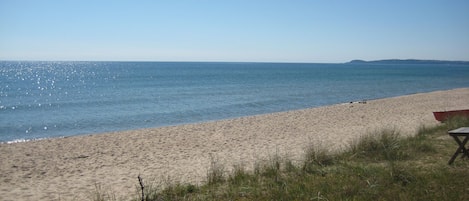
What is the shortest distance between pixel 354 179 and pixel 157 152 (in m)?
7.28

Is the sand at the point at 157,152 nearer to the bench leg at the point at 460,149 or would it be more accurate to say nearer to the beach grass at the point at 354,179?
the beach grass at the point at 354,179

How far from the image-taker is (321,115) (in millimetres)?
20375

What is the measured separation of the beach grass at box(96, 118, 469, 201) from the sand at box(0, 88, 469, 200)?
97 cm

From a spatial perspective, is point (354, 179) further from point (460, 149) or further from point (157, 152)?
point (157, 152)

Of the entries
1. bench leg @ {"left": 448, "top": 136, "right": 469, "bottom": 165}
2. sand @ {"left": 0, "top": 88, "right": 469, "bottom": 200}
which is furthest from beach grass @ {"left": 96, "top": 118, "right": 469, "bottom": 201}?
sand @ {"left": 0, "top": 88, "right": 469, "bottom": 200}

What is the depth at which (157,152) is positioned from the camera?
11.9m

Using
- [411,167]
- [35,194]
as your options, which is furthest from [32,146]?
[411,167]

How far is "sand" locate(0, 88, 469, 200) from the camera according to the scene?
8.36 meters

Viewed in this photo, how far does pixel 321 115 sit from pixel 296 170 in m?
13.9

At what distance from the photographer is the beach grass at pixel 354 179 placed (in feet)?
17.6

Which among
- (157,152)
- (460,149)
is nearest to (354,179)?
(460,149)

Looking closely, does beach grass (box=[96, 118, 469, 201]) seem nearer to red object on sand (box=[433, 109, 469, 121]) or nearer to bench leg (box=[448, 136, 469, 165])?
bench leg (box=[448, 136, 469, 165])

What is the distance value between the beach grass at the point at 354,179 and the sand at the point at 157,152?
97 centimetres

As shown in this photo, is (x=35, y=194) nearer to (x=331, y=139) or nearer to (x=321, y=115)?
(x=331, y=139)
